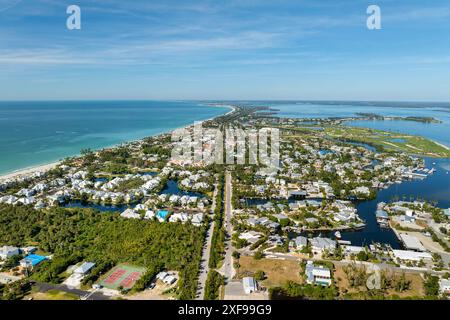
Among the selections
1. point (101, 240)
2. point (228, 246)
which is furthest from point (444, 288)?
point (101, 240)

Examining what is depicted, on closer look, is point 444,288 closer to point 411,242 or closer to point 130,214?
point 411,242

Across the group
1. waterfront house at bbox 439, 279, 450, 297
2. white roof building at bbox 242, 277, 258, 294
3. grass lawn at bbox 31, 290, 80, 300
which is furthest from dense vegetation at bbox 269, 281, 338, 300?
grass lawn at bbox 31, 290, 80, 300

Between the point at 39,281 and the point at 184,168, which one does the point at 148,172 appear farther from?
the point at 39,281

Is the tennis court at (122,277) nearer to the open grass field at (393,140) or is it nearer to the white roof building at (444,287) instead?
the white roof building at (444,287)

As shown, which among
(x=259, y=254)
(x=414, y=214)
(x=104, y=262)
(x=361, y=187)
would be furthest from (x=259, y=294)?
(x=361, y=187)

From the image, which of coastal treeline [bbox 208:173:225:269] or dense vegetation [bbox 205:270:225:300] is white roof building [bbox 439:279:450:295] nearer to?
dense vegetation [bbox 205:270:225:300]

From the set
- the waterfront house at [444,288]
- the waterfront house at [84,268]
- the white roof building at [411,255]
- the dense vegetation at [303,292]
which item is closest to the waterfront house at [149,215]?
the waterfront house at [84,268]
